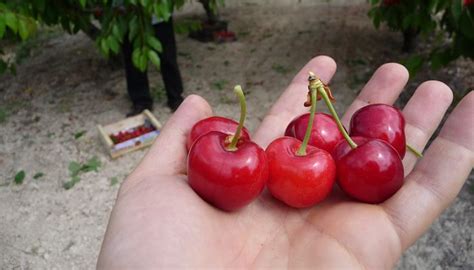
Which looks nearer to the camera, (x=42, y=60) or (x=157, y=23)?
(x=157, y=23)

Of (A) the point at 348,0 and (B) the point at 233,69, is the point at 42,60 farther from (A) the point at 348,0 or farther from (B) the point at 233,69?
(A) the point at 348,0

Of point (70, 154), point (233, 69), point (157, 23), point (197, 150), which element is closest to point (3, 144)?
point (70, 154)

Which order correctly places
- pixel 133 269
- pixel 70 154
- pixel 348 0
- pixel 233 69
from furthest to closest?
pixel 348 0
pixel 233 69
pixel 70 154
pixel 133 269

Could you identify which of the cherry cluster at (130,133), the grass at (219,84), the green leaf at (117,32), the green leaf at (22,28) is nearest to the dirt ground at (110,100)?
the grass at (219,84)

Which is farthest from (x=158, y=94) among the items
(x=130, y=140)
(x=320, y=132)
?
(x=320, y=132)

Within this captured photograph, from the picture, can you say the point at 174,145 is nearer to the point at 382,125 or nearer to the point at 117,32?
the point at 382,125

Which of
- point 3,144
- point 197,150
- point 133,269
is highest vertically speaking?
point 197,150

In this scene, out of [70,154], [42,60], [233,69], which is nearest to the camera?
[70,154]

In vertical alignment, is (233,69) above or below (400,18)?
below

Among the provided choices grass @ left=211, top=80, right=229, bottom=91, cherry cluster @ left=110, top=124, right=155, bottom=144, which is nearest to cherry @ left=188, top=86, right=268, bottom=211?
cherry cluster @ left=110, top=124, right=155, bottom=144
